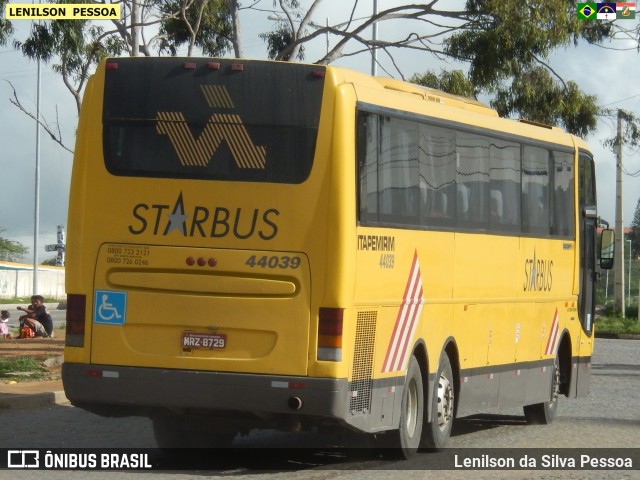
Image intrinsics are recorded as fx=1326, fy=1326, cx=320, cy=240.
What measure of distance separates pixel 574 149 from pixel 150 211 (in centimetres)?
777

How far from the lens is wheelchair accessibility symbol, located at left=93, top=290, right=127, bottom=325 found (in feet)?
35.1

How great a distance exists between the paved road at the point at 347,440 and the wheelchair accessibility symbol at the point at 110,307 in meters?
1.25

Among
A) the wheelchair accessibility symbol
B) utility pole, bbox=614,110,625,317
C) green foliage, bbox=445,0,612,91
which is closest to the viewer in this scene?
the wheelchair accessibility symbol

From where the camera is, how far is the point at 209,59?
35.6ft

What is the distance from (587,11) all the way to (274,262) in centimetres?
1555

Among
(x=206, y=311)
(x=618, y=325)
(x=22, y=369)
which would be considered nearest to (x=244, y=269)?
(x=206, y=311)

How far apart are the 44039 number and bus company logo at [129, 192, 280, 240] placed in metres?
0.16

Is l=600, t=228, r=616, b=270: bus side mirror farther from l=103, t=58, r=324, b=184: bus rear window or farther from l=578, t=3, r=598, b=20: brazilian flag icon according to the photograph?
l=103, t=58, r=324, b=184: bus rear window

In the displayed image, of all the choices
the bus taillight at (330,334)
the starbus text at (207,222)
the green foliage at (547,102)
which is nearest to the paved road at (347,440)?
the bus taillight at (330,334)

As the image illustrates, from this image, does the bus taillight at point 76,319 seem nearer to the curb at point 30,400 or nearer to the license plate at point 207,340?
the license plate at point 207,340

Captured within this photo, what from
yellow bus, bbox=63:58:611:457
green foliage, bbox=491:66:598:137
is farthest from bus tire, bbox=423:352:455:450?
green foliage, bbox=491:66:598:137

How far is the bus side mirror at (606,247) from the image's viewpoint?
17438mm

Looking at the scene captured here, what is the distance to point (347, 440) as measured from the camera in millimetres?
13156

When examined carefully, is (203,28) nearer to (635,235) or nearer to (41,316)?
(41,316)
